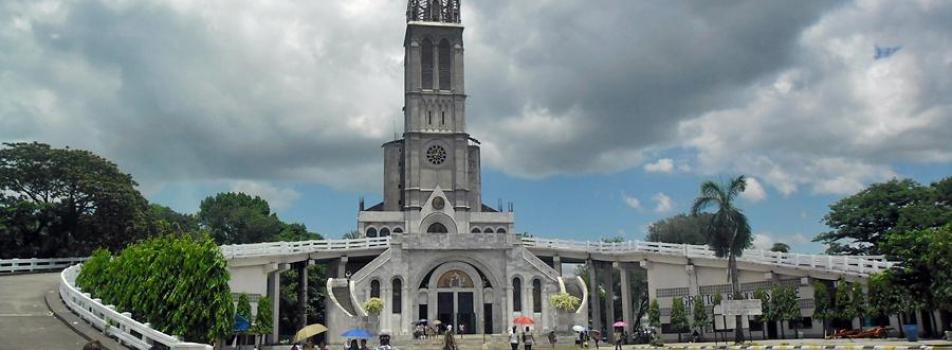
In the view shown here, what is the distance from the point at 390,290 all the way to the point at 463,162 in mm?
26558

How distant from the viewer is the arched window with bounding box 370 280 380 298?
4750 centimetres

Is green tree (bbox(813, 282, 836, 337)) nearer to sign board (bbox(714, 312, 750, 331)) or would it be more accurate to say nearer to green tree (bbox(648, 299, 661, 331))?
sign board (bbox(714, 312, 750, 331))

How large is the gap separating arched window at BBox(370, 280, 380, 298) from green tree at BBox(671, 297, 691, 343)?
17.5m

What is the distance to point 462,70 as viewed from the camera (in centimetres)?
7519

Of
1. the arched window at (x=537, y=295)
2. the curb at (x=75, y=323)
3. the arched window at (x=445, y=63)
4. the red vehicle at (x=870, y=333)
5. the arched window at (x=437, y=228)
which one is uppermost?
the arched window at (x=445, y=63)

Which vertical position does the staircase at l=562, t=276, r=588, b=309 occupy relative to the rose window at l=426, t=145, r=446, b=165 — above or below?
below

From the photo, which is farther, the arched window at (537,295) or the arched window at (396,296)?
the arched window at (537,295)

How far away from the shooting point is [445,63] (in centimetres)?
7588

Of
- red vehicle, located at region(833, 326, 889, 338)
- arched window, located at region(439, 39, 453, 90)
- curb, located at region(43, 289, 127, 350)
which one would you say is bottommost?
red vehicle, located at region(833, 326, 889, 338)

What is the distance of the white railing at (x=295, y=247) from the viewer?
4515 cm

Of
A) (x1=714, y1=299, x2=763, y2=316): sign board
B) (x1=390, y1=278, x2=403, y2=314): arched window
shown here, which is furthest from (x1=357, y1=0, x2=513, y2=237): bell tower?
(x1=714, y1=299, x2=763, y2=316): sign board

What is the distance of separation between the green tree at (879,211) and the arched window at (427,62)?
37208 millimetres

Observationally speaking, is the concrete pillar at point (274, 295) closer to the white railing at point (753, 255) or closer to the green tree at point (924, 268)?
the white railing at point (753, 255)

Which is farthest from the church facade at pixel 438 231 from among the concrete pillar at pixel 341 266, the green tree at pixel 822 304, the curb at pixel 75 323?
the curb at pixel 75 323
